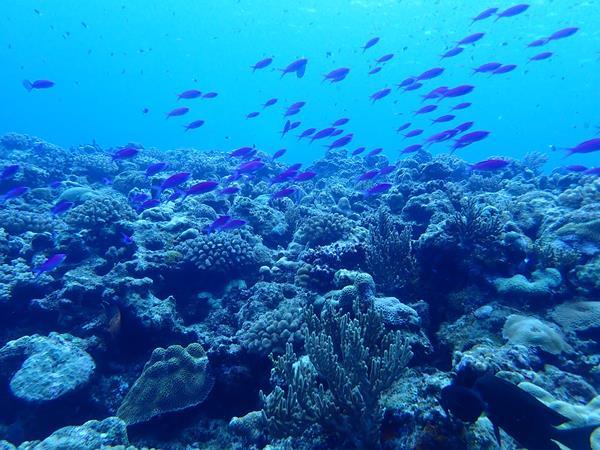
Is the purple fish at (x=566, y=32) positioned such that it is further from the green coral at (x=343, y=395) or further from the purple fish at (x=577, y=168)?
the green coral at (x=343, y=395)

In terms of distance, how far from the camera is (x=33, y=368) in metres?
5.08

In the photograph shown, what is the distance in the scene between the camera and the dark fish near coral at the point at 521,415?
8.45 feet

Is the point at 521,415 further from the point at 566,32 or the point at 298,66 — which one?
the point at 566,32

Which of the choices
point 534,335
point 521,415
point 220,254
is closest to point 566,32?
point 534,335

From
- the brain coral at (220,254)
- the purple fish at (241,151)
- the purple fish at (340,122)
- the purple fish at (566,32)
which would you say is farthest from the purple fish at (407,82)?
the brain coral at (220,254)

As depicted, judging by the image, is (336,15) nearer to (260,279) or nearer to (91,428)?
(260,279)

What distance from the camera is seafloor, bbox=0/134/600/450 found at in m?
3.40

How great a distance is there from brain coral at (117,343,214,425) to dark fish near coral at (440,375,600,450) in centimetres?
358

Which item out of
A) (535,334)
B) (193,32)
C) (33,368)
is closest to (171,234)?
(33,368)

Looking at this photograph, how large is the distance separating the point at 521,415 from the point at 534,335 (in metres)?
2.46

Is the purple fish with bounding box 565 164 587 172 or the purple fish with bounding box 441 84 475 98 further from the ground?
the purple fish with bounding box 441 84 475 98

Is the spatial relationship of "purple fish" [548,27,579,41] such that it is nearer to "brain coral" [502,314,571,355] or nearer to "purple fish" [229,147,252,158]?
"purple fish" [229,147,252,158]

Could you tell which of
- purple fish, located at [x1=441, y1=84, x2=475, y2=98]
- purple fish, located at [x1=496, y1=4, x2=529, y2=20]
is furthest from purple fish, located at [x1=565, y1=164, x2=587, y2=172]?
purple fish, located at [x1=496, y1=4, x2=529, y2=20]

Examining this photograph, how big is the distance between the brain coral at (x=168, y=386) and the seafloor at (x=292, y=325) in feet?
0.07
